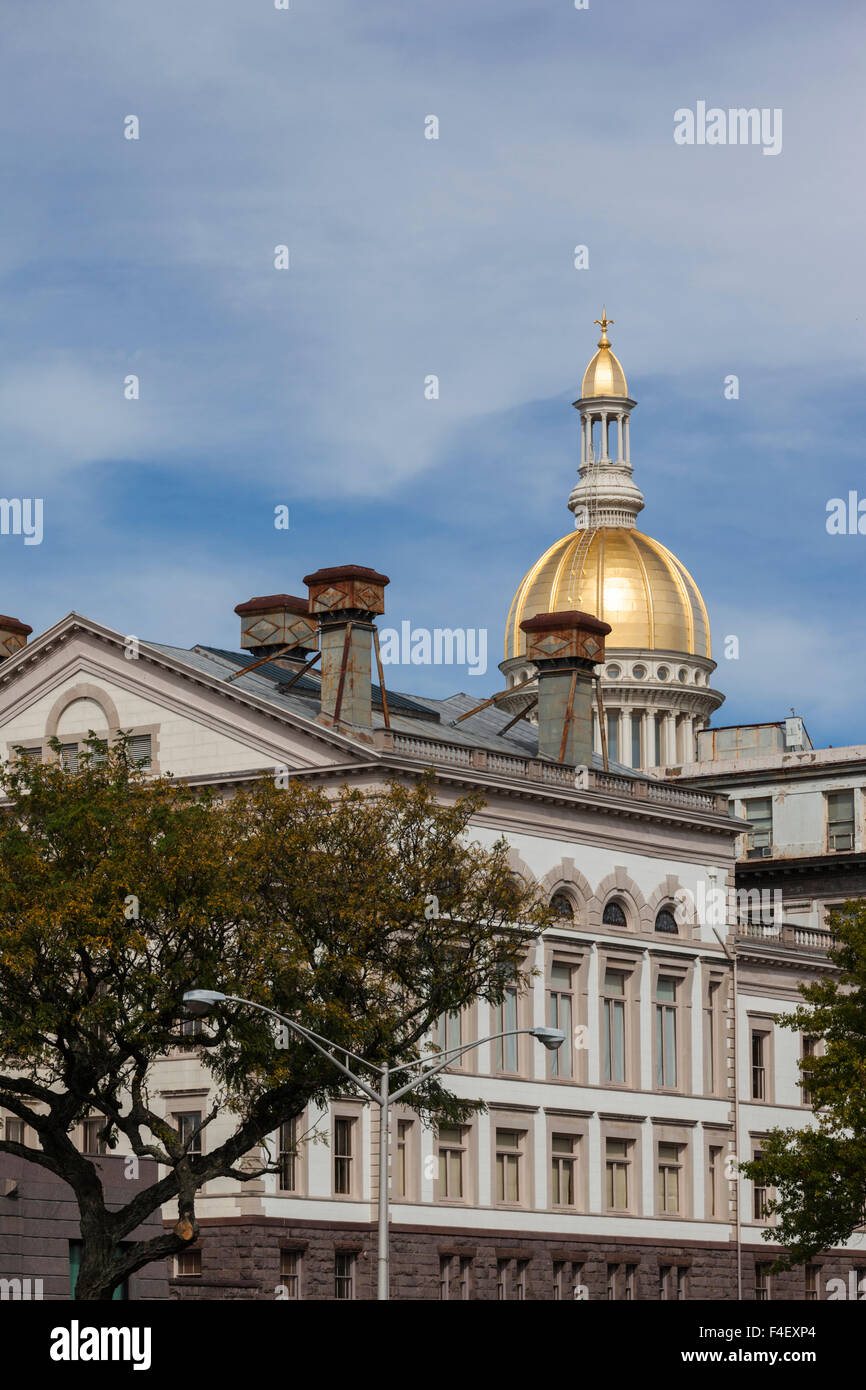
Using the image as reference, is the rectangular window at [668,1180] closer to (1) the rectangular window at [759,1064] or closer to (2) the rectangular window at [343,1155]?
(1) the rectangular window at [759,1064]

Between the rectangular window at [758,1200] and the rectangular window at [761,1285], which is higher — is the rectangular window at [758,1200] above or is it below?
above

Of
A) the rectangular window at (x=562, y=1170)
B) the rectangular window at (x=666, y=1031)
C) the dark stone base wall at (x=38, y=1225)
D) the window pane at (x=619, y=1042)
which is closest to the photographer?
the dark stone base wall at (x=38, y=1225)

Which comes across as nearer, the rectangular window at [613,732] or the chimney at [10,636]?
the chimney at [10,636]

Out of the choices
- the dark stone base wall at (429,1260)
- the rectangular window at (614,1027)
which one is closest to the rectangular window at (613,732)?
the dark stone base wall at (429,1260)

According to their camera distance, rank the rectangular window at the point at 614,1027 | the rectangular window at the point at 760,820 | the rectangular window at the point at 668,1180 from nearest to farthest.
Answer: the rectangular window at the point at 614,1027
the rectangular window at the point at 668,1180
the rectangular window at the point at 760,820

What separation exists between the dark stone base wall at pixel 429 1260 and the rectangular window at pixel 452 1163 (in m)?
1.08

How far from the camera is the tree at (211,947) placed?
5228cm

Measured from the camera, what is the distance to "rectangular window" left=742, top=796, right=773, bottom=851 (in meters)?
106

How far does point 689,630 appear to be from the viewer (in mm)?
148250

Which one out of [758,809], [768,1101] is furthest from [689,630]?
[768,1101]

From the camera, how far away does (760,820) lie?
350 feet

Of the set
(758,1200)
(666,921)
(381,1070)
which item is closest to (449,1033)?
(666,921)

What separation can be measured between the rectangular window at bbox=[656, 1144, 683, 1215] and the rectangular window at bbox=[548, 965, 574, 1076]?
526 cm
